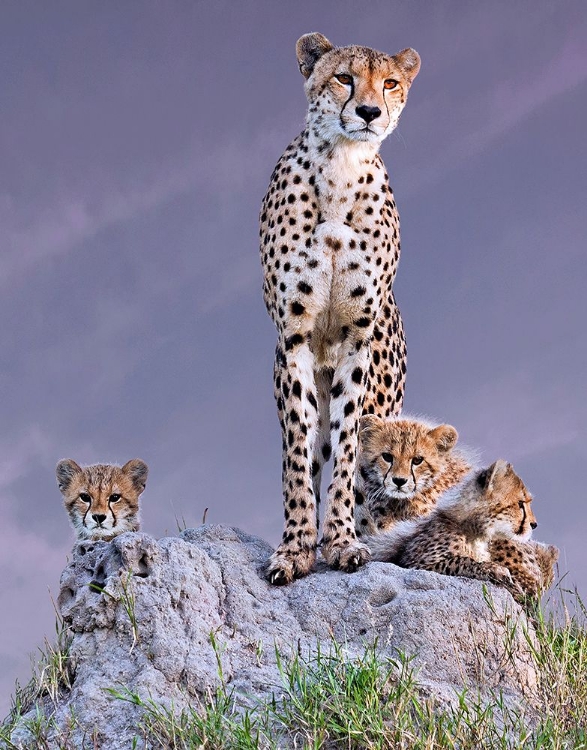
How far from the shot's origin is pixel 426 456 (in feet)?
18.0

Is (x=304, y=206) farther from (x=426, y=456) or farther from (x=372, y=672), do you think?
(x=372, y=672)

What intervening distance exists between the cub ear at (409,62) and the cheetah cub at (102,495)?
2.47 m

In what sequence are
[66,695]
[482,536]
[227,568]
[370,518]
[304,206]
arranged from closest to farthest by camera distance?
[66,695] < [227,568] < [482,536] < [304,206] < [370,518]

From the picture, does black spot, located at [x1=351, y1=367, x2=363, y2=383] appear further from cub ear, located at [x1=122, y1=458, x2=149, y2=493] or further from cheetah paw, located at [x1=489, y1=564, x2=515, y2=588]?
cub ear, located at [x1=122, y1=458, x2=149, y2=493]

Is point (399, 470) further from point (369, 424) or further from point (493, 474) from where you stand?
point (493, 474)

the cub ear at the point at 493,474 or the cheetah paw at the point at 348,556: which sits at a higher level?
the cub ear at the point at 493,474

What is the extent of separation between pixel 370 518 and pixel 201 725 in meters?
2.28

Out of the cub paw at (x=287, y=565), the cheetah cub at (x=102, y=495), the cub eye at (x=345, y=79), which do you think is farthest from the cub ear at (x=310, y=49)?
the cub paw at (x=287, y=565)

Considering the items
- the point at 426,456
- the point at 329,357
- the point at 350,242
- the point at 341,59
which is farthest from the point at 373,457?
the point at 341,59

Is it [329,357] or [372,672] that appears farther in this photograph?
[329,357]

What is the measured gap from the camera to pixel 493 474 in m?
4.88

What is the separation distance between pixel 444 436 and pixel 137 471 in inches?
65.4

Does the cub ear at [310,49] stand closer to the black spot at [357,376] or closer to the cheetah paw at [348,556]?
the black spot at [357,376]

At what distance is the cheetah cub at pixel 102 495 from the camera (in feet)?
18.7
